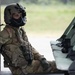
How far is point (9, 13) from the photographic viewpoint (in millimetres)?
3812

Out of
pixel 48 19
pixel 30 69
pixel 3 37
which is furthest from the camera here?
pixel 48 19

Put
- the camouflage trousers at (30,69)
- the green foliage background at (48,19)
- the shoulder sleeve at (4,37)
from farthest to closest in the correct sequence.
Answer: 1. the green foliage background at (48,19)
2. the camouflage trousers at (30,69)
3. the shoulder sleeve at (4,37)

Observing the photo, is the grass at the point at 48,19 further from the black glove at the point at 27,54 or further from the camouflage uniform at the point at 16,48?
the black glove at the point at 27,54

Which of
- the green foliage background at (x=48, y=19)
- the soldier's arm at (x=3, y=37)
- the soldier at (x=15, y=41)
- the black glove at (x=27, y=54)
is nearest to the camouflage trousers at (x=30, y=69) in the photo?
the soldier at (x=15, y=41)

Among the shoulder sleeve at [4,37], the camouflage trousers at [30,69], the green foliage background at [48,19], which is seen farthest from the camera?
the green foliage background at [48,19]

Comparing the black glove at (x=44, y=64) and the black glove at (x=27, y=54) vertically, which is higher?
the black glove at (x=27, y=54)

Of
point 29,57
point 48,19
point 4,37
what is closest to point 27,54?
point 29,57

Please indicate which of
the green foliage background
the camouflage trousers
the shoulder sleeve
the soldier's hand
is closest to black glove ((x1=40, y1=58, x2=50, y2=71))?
the camouflage trousers

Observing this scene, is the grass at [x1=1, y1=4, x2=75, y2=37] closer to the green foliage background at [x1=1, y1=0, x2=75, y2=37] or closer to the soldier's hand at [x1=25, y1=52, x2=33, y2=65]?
the green foliage background at [x1=1, y1=0, x2=75, y2=37]

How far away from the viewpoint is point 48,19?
5070 mm

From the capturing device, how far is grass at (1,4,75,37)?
16.2 ft

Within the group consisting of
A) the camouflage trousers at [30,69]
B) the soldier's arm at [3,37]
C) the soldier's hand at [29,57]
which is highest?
the soldier's arm at [3,37]

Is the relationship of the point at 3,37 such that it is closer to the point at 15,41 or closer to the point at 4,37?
the point at 4,37

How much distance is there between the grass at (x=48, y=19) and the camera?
4930 mm
